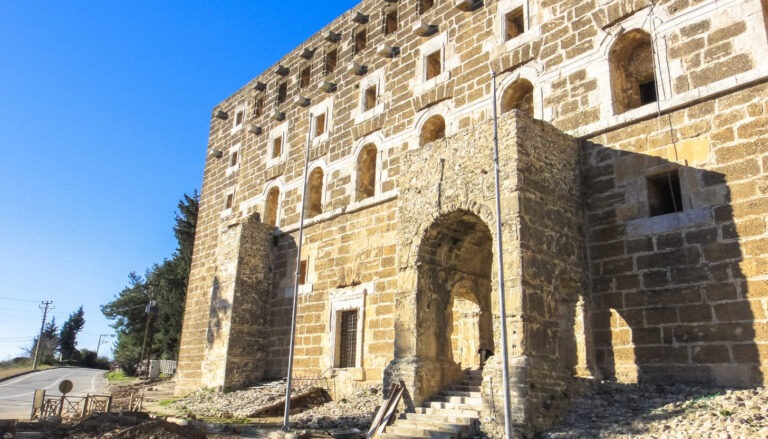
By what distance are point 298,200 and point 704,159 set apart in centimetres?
1156

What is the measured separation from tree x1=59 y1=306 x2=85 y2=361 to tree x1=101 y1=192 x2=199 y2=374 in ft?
73.9

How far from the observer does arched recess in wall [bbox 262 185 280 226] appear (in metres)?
19.6

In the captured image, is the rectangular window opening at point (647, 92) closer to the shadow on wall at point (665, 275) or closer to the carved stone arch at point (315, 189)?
the shadow on wall at point (665, 275)

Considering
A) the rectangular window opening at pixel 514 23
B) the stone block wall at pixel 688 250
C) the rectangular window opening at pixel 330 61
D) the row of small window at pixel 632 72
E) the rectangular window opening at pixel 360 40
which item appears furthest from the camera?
the rectangular window opening at pixel 330 61

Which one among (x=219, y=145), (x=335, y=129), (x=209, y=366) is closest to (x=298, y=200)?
(x=335, y=129)

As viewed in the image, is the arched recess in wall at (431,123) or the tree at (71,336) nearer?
the arched recess in wall at (431,123)

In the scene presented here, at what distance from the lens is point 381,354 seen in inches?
540

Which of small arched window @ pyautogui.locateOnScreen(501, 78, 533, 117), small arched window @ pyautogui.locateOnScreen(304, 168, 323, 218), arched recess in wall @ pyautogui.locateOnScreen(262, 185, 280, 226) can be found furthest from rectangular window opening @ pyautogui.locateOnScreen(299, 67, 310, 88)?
small arched window @ pyautogui.locateOnScreen(501, 78, 533, 117)

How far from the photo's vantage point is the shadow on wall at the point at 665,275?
878 cm

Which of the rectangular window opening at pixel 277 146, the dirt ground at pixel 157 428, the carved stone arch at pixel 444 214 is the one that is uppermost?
the rectangular window opening at pixel 277 146

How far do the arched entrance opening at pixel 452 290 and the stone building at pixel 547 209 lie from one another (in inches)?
1.7

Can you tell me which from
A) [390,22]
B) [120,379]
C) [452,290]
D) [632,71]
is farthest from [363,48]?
[120,379]

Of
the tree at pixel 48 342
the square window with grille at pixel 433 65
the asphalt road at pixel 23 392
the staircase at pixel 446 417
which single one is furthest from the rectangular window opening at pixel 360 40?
the tree at pixel 48 342

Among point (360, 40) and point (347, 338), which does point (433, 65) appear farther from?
point (347, 338)
